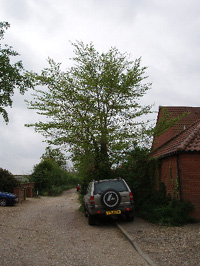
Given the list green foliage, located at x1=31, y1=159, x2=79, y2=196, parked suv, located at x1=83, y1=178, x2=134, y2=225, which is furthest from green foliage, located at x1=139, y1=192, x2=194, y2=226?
green foliage, located at x1=31, y1=159, x2=79, y2=196

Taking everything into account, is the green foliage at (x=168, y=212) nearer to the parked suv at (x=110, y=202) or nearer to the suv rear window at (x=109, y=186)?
the parked suv at (x=110, y=202)

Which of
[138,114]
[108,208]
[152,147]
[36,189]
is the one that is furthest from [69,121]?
[36,189]

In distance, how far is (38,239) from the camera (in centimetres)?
830

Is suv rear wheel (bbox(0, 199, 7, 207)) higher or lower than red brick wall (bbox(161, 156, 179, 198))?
lower

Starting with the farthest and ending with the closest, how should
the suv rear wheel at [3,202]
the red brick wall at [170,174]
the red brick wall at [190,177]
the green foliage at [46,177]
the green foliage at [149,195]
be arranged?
the green foliage at [46,177]
the suv rear wheel at [3,202]
the red brick wall at [170,174]
the red brick wall at [190,177]
the green foliage at [149,195]

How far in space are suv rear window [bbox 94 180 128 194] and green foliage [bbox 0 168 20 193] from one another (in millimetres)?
14680

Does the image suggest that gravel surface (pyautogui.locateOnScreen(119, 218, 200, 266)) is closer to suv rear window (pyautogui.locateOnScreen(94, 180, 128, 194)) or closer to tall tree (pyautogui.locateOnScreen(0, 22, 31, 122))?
suv rear window (pyautogui.locateOnScreen(94, 180, 128, 194))

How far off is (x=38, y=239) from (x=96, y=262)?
3.02 m

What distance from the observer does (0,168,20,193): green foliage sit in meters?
23.5

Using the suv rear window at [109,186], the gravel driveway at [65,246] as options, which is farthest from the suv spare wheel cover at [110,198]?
the gravel driveway at [65,246]

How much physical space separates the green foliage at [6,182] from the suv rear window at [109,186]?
1468 centimetres

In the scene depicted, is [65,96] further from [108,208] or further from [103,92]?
[108,208]

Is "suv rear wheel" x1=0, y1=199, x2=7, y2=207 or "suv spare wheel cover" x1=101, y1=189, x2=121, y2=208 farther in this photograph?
"suv rear wheel" x1=0, y1=199, x2=7, y2=207

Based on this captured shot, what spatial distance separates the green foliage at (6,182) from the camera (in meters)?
23.5
